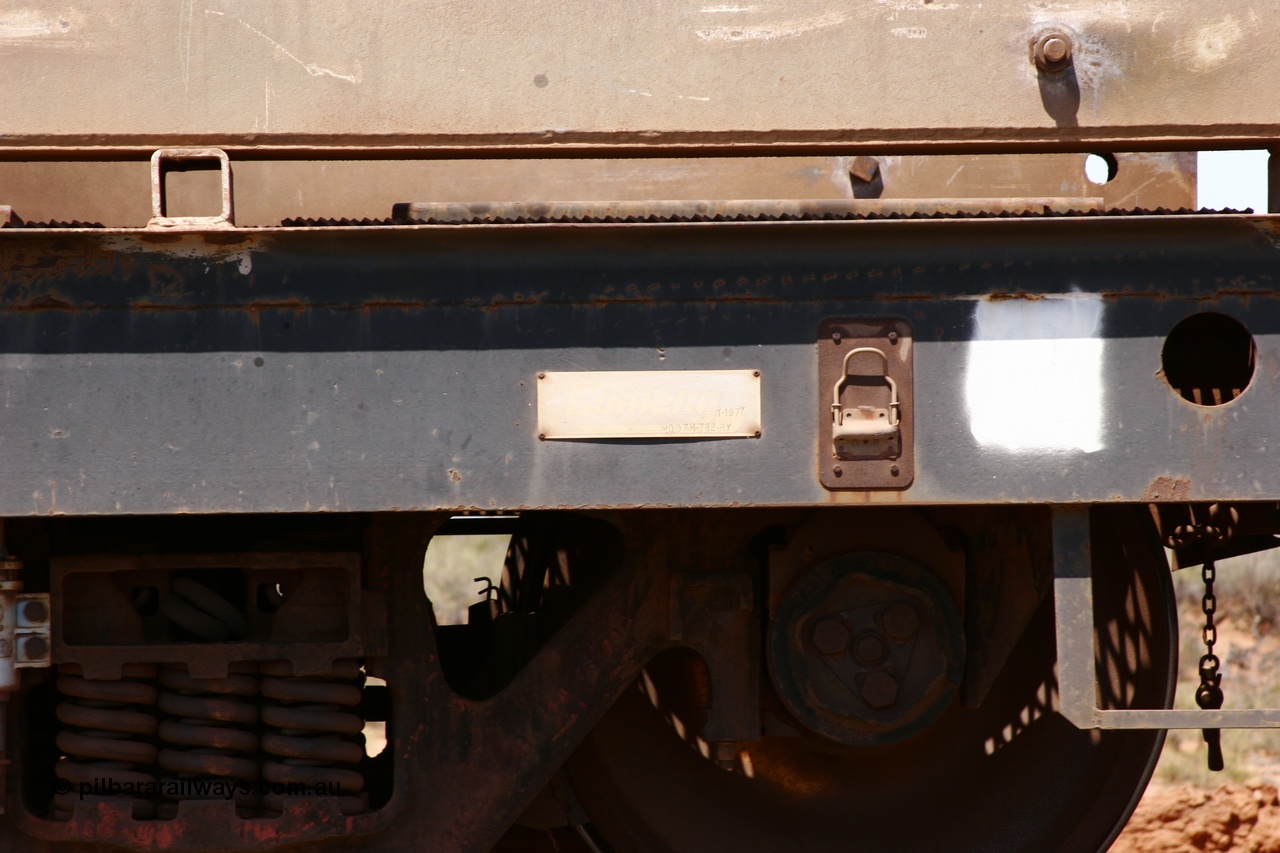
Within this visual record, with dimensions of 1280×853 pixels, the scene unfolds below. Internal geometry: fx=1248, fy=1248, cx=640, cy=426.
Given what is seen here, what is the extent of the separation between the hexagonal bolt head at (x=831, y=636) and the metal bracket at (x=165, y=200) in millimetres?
1392

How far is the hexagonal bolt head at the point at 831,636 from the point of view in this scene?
258 centimetres

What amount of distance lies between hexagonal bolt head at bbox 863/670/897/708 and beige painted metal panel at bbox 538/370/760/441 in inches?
27.8

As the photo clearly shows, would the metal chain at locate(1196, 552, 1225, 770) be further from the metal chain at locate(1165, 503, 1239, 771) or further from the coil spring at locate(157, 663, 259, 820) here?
the coil spring at locate(157, 663, 259, 820)

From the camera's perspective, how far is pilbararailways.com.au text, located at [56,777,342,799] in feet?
8.14

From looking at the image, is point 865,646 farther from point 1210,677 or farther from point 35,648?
point 35,648

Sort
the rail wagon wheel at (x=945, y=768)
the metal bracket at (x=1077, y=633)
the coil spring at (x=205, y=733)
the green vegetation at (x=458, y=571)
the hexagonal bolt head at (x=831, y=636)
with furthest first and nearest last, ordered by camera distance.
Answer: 1. the green vegetation at (x=458, y=571)
2. the rail wagon wheel at (x=945, y=768)
3. the hexagonal bolt head at (x=831, y=636)
4. the coil spring at (x=205, y=733)
5. the metal bracket at (x=1077, y=633)

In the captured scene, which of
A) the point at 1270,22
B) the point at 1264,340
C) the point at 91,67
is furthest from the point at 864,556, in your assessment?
the point at 91,67

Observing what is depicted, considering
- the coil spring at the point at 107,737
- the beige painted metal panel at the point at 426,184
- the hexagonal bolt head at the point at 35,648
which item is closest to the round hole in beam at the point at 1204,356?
the beige painted metal panel at the point at 426,184

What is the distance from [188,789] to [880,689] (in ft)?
4.63

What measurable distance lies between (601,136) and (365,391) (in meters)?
0.62

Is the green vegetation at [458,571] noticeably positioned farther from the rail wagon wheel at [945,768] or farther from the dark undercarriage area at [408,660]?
the dark undercarriage area at [408,660]

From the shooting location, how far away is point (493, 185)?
8.37ft

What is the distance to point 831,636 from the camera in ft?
8.47

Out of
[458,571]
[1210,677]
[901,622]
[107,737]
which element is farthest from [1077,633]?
[458,571]
